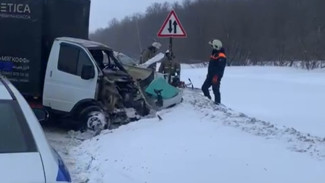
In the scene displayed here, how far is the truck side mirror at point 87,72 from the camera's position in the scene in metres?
12.2

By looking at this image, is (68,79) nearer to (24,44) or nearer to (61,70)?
(61,70)

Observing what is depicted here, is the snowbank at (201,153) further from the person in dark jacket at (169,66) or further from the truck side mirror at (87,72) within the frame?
the person in dark jacket at (169,66)

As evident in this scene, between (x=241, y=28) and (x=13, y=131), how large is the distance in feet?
306

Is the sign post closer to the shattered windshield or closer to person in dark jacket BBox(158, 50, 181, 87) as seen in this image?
the shattered windshield

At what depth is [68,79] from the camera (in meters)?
12.4

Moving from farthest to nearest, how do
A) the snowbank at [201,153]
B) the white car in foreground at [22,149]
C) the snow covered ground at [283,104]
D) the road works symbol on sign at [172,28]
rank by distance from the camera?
the road works symbol on sign at [172,28], the snow covered ground at [283,104], the snowbank at [201,153], the white car in foreground at [22,149]

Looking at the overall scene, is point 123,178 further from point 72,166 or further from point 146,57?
point 146,57

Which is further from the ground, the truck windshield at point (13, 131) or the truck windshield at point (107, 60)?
the truck windshield at point (13, 131)

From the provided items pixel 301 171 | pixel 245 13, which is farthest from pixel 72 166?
pixel 245 13

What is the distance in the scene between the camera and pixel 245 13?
327ft

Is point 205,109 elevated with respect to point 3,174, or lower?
lower

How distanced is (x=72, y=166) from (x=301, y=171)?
3434 millimetres

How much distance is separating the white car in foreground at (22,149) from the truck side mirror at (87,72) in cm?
733

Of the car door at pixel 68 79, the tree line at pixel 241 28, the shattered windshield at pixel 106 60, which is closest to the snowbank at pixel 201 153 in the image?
the car door at pixel 68 79
